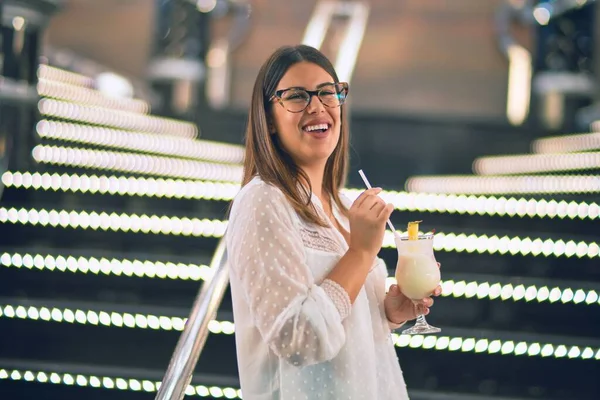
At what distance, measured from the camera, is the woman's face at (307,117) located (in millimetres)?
1763

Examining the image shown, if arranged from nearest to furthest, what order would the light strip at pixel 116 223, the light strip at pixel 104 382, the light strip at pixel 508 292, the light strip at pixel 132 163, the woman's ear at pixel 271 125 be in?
the woman's ear at pixel 271 125, the light strip at pixel 104 382, the light strip at pixel 508 292, the light strip at pixel 116 223, the light strip at pixel 132 163

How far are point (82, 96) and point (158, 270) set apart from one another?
2.78 meters

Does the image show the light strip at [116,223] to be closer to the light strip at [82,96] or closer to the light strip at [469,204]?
the light strip at [469,204]

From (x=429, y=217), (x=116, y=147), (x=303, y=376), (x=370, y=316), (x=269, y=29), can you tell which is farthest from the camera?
(x=269, y=29)

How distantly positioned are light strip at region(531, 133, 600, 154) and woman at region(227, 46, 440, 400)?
400 cm

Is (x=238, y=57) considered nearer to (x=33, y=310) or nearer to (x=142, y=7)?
(x=142, y=7)

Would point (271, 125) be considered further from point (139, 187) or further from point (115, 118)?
point (115, 118)

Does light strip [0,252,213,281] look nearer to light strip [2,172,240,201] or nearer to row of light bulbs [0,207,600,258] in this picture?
row of light bulbs [0,207,600,258]

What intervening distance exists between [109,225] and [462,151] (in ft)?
10.8

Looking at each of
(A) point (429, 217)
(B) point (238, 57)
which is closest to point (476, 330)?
(A) point (429, 217)

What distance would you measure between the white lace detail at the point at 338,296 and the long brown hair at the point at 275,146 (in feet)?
0.55

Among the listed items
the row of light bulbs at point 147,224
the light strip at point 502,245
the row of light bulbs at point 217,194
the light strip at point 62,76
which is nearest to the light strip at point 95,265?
the row of light bulbs at point 147,224

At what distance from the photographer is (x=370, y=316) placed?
1831 mm

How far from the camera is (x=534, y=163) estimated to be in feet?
18.7
